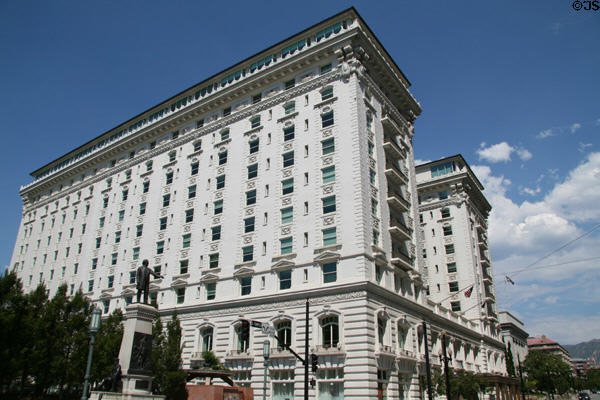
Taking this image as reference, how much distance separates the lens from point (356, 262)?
37.6 metres

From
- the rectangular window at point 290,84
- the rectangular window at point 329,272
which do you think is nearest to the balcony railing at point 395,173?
the rectangular window at point 329,272

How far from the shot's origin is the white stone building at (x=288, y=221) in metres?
37.9

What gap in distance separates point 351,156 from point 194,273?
2134 centimetres

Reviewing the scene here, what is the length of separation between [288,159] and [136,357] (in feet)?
87.3

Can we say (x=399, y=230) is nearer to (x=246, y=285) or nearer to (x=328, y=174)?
(x=328, y=174)

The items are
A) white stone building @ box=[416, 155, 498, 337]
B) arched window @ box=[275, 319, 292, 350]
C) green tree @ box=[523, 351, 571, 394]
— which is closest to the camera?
arched window @ box=[275, 319, 292, 350]

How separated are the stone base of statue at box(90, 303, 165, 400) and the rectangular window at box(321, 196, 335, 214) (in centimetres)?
1945

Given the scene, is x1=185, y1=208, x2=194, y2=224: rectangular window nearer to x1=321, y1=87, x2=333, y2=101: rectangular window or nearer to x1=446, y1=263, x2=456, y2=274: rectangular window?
x1=321, y1=87, x2=333, y2=101: rectangular window

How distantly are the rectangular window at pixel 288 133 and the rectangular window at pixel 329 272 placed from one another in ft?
49.6

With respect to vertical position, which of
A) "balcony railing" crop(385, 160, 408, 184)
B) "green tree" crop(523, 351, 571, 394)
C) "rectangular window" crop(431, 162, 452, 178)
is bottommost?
"green tree" crop(523, 351, 571, 394)

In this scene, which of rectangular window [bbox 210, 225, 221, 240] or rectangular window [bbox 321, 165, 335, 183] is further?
rectangular window [bbox 210, 225, 221, 240]

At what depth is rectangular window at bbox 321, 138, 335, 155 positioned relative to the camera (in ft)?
144

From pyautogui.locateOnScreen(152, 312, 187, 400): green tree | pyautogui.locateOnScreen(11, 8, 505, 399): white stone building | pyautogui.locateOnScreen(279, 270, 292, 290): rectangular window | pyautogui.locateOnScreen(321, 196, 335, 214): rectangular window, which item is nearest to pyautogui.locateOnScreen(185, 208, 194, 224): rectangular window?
pyautogui.locateOnScreen(11, 8, 505, 399): white stone building

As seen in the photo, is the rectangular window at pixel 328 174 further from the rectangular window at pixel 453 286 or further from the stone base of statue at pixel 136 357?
the rectangular window at pixel 453 286
